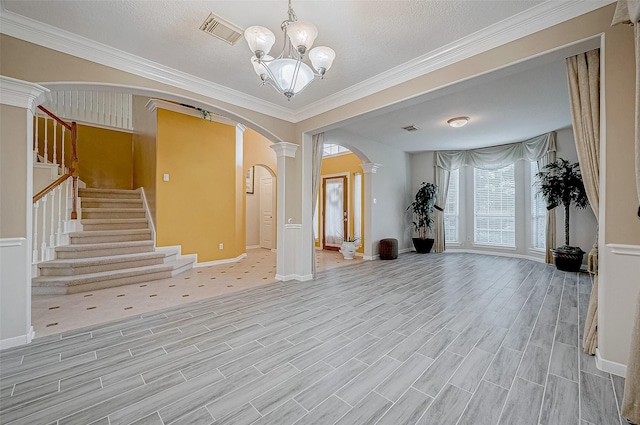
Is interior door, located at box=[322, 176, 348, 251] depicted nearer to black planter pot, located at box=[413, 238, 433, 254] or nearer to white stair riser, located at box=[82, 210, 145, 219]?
black planter pot, located at box=[413, 238, 433, 254]

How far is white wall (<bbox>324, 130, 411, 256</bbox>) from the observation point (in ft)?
20.3

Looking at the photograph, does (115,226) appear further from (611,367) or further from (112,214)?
(611,367)

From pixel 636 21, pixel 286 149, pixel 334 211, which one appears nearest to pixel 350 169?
pixel 334 211

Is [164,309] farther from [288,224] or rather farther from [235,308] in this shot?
[288,224]

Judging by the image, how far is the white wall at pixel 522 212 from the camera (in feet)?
17.4

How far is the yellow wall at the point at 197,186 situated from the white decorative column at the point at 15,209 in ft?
9.07

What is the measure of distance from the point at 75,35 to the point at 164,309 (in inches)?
118

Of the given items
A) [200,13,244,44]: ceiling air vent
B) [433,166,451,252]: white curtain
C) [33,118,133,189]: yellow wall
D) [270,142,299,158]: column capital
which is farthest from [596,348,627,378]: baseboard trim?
[33,118,133,189]: yellow wall

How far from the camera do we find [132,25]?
96.3 inches

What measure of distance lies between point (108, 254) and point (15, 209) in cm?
248

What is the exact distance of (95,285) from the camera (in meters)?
3.91

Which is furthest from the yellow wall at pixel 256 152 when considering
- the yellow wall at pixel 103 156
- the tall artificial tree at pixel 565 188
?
the tall artificial tree at pixel 565 188

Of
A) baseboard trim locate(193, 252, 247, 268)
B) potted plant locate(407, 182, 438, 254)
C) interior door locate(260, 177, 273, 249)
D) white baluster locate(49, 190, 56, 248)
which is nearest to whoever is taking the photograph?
white baluster locate(49, 190, 56, 248)

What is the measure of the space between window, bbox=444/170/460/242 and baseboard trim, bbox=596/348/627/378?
19.3ft
